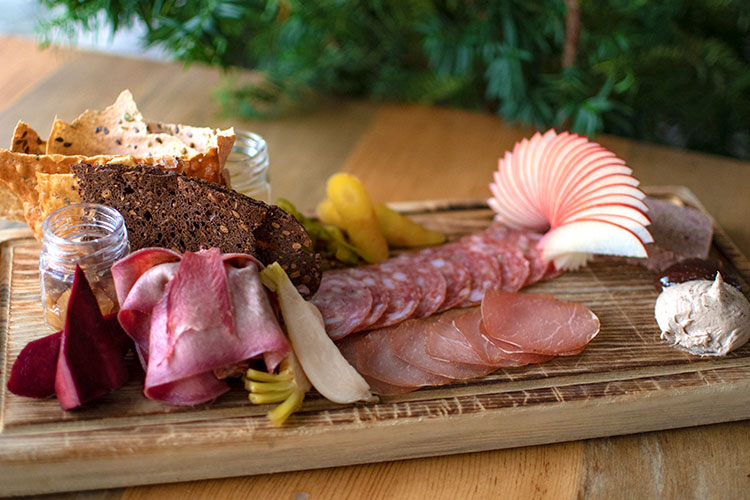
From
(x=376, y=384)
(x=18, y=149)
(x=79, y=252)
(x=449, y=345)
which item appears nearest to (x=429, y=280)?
(x=449, y=345)

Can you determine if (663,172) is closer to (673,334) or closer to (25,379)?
(673,334)

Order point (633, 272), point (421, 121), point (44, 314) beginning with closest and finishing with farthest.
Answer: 1. point (44, 314)
2. point (633, 272)
3. point (421, 121)

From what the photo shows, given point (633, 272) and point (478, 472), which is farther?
point (633, 272)

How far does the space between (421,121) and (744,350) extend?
1.45 meters

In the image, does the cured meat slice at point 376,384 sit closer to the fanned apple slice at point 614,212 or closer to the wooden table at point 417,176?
the wooden table at point 417,176

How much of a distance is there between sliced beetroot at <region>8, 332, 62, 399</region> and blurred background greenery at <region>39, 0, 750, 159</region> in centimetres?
95

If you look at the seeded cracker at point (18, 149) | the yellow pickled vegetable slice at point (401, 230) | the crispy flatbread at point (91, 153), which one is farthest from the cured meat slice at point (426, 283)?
the seeded cracker at point (18, 149)

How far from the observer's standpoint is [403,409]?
129 centimetres

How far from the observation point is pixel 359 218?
172 cm

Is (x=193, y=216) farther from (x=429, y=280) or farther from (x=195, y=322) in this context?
(x=429, y=280)

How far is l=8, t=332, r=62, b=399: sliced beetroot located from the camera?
125 cm

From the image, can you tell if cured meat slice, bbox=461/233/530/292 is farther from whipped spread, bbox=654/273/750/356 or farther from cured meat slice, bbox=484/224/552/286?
whipped spread, bbox=654/273/750/356

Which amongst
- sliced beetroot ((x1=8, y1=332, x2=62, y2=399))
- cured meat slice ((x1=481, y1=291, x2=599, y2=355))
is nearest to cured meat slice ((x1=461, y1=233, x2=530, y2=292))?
cured meat slice ((x1=481, y1=291, x2=599, y2=355))

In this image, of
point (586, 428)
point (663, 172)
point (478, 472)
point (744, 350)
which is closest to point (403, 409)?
point (478, 472)
